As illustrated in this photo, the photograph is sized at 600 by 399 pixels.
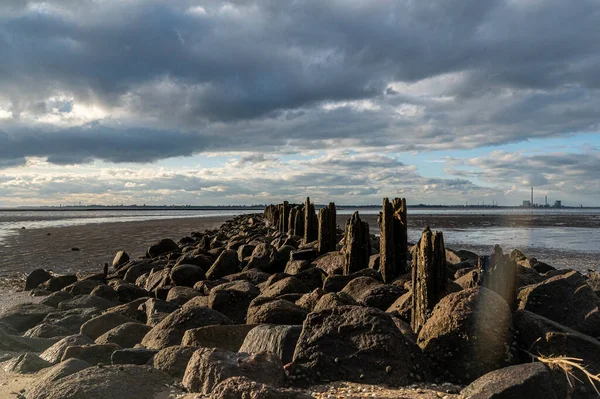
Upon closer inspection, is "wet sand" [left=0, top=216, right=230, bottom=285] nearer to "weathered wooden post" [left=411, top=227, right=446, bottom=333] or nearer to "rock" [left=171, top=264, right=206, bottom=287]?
"rock" [left=171, top=264, right=206, bottom=287]

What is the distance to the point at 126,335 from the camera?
6699 mm

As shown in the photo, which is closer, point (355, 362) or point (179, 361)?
point (355, 362)

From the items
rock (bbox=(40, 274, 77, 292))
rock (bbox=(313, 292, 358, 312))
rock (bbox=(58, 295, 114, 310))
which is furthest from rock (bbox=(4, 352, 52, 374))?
rock (bbox=(40, 274, 77, 292))

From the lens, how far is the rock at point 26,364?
218 inches

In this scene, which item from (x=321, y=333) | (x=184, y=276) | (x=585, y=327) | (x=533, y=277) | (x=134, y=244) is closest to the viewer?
(x=321, y=333)

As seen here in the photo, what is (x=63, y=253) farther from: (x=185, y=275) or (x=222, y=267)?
(x=185, y=275)

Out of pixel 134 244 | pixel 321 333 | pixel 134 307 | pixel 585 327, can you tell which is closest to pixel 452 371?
pixel 321 333

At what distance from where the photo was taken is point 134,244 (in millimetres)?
26266

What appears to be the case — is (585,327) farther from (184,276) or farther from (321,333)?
(184,276)

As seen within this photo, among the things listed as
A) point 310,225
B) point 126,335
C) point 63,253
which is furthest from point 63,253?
point 126,335

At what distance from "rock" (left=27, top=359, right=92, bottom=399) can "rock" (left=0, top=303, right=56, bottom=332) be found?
12.5ft

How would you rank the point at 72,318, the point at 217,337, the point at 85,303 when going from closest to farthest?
1. the point at 217,337
2. the point at 72,318
3. the point at 85,303

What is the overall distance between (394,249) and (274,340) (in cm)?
489

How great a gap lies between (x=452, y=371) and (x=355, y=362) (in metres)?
0.94
